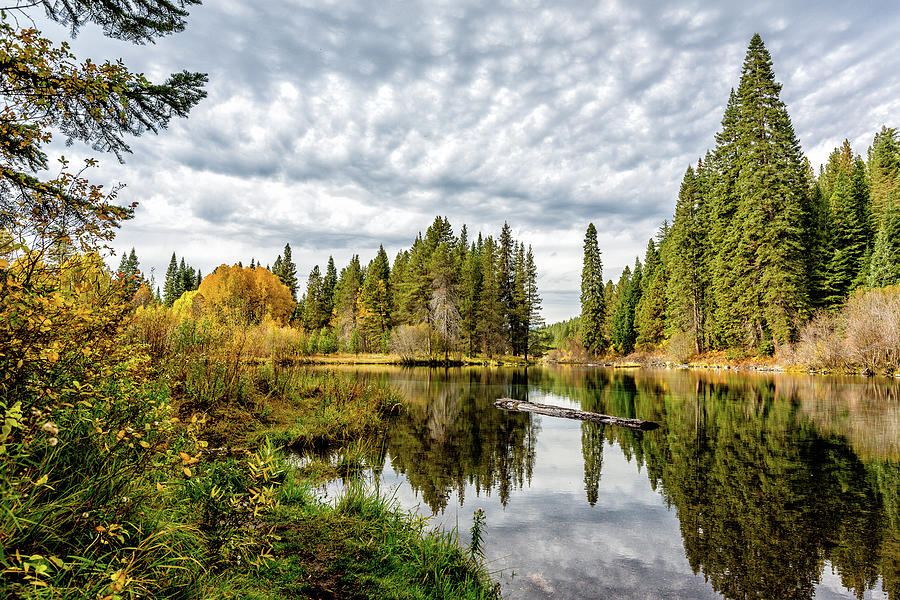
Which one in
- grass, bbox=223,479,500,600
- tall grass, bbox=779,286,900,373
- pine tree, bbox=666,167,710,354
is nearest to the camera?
grass, bbox=223,479,500,600

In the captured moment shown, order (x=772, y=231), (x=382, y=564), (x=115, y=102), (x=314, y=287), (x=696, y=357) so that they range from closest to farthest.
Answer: (x=382, y=564) < (x=115, y=102) < (x=772, y=231) < (x=696, y=357) < (x=314, y=287)

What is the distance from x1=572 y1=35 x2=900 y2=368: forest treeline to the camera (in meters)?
31.2

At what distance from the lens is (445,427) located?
1205 cm

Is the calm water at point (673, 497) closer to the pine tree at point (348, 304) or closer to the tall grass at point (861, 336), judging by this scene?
the tall grass at point (861, 336)

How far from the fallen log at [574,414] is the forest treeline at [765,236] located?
25347 millimetres

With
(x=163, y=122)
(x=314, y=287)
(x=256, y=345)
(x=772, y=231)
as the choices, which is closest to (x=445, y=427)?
(x=256, y=345)

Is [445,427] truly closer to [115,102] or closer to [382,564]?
[382,564]

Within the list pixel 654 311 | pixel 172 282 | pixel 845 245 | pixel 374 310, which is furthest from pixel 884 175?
pixel 172 282

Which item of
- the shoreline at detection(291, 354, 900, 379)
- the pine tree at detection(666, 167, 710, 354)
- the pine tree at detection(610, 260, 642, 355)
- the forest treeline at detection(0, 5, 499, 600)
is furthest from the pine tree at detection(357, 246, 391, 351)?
the forest treeline at detection(0, 5, 499, 600)

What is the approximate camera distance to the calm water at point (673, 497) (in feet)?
15.1

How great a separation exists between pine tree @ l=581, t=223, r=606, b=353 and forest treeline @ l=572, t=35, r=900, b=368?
1137 cm

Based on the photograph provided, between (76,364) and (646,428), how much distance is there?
42.0 ft

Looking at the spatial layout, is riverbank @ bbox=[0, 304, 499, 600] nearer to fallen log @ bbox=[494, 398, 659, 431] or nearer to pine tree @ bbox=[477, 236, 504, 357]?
fallen log @ bbox=[494, 398, 659, 431]

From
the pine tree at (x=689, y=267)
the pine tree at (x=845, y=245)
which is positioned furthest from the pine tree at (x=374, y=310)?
the pine tree at (x=845, y=245)
